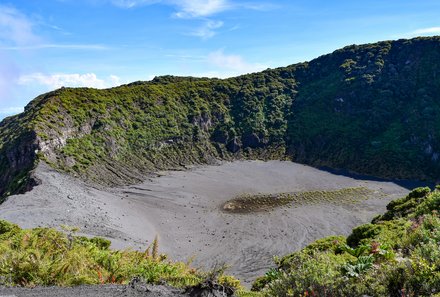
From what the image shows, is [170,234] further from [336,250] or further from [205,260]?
[336,250]

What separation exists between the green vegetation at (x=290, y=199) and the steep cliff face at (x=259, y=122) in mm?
16223

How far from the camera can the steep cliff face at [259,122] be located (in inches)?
2468

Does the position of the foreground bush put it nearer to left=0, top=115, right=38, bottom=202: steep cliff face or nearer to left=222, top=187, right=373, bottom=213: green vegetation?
left=222, top=187, right=373, bottom=213: green vegetation

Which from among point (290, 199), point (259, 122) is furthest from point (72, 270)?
point (259, 122)

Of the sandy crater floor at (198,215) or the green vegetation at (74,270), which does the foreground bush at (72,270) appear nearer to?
the green vegetation at (74,270)

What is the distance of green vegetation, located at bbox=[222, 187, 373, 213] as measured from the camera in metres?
52.1

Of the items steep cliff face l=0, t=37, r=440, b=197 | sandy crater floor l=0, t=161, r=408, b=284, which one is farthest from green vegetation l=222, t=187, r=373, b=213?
steep cliff face l=0, t=37, r=440, b=197

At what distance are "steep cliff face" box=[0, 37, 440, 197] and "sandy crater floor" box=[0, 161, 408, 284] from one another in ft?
26.6

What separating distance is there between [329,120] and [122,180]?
56.0 metres

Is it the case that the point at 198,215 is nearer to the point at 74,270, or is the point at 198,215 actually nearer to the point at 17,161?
the point at 17,161

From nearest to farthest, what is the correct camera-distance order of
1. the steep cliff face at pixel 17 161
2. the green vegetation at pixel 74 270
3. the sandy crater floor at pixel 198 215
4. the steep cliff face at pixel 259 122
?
the green vegetation at pixel 74 270 → the sandy crater floor at pixel 198 215 → the steep cliff face at pixel 17 161 → the steep cliff face at pixel 259 122

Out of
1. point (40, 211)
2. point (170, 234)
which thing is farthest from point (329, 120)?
point (40, 211)

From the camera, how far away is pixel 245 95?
102500 millimetres

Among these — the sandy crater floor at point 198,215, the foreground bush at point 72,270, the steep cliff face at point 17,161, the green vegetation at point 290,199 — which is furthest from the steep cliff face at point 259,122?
the foreground bush at point 72,270
